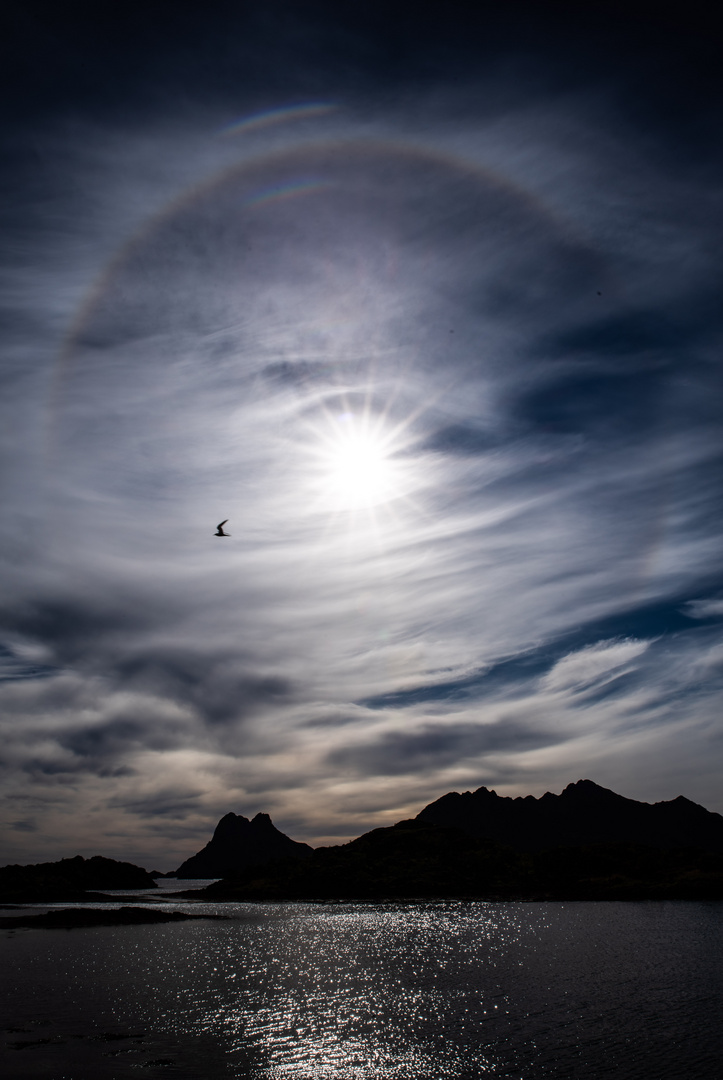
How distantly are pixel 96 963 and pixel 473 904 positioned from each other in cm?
11207

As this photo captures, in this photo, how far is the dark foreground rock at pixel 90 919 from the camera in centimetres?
10838

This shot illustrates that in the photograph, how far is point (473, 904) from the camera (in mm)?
155000

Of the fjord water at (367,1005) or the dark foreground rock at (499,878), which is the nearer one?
the fjord water at (367,1005)

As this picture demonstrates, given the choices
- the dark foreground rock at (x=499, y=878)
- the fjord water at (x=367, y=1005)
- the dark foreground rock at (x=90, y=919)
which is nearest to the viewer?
the fjord water at (x=367, y=1005)

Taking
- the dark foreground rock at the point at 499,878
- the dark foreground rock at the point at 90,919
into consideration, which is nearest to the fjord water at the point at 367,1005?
the dark foreground rock at the point at 90,919

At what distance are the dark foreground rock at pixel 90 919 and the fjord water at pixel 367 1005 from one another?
1766 centimetres

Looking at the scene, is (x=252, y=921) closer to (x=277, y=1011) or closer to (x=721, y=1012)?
(x=277, y=1011)

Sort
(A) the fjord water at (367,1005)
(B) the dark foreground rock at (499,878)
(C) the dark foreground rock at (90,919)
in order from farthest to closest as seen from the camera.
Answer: (B) the dark foreground rock at (499,878) < (C) the dark foreground rock at (90,919) < (A) the fjord water at (367,1005)

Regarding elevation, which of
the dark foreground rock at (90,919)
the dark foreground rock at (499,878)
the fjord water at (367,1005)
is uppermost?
the dark foreground rock at (499,878)

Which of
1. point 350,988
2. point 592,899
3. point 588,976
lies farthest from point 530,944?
point 592,899

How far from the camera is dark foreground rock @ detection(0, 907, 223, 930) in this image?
108 meters

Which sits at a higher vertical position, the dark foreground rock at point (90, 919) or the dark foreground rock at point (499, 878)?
the dark foreground rock at point (499, 878)

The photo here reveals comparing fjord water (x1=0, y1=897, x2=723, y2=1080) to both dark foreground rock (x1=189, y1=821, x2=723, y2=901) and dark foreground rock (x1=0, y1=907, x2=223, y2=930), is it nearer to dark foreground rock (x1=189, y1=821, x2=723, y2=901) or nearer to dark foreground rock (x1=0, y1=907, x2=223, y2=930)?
dark foreground rock (x1=0, y1=907, x2=223, y2=930)

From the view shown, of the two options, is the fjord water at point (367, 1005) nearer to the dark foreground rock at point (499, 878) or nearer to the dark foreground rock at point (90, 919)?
the dark foreground rock at point (90, 919)
